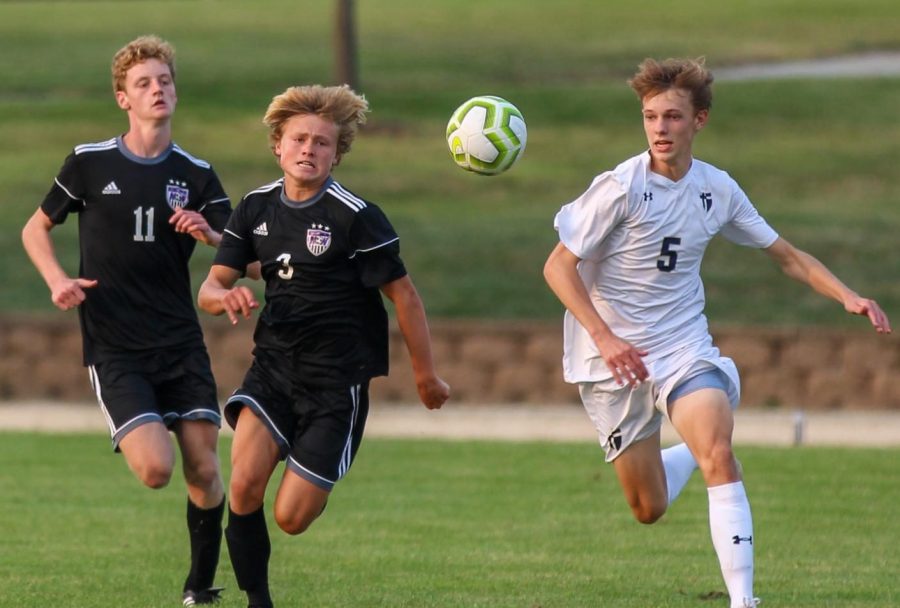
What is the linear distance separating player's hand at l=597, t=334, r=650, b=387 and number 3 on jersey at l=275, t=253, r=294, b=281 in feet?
4.18

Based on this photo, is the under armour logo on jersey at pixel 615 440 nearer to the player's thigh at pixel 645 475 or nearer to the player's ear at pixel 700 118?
the player's thigh at pixel 645 475

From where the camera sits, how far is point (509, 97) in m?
31.3

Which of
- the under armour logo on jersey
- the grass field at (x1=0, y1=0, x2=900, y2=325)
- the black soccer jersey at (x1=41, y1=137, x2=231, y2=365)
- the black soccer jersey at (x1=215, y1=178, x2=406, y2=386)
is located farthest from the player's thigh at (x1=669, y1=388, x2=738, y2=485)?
the grass field at (x1=0, y1=0, x2=900, y2=325)

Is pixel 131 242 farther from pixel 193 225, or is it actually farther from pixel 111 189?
pixel 193 225

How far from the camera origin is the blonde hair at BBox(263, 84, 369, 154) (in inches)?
273

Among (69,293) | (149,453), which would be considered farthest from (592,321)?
(69,293)

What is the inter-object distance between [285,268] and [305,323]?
24cm

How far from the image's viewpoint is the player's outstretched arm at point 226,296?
639 centimetres

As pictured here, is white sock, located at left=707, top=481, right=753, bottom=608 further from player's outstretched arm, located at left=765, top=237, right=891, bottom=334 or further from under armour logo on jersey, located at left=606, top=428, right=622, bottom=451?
player's outstretched arm, located at left=765, top=237, right=891, bottom=334

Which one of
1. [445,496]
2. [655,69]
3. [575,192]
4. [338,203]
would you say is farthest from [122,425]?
[575,192]

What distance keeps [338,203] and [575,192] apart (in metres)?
A: 17.7

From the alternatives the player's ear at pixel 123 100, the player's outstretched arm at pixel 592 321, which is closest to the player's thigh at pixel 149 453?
the player's ear at pixel 123 100

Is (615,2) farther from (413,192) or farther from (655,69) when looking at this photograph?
(655,69)

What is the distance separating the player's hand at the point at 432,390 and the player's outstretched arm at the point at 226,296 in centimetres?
79
